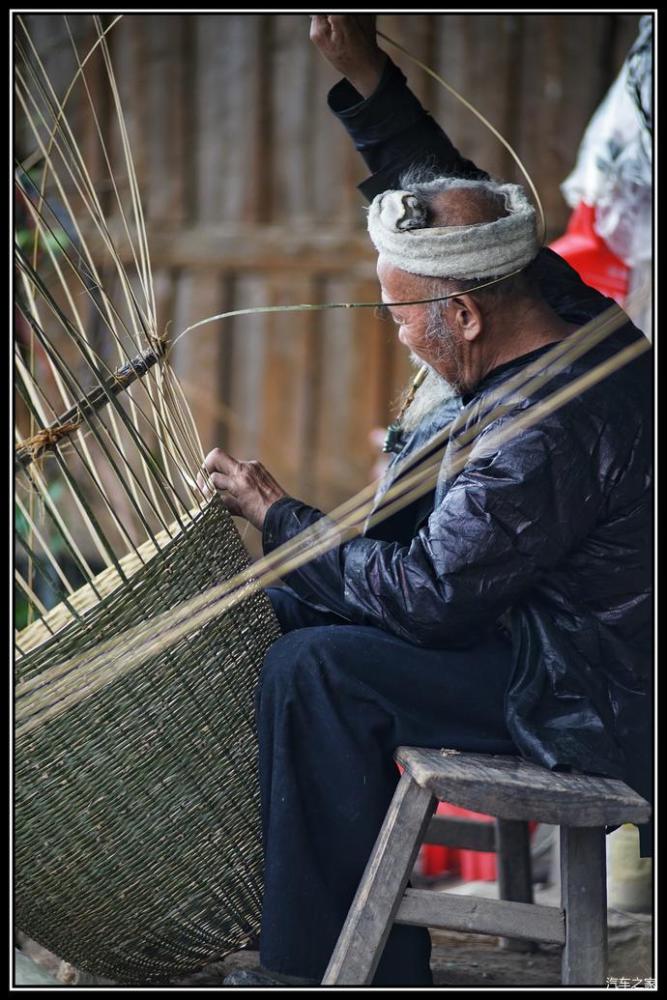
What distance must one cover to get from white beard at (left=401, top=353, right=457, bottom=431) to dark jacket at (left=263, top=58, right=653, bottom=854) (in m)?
0.32

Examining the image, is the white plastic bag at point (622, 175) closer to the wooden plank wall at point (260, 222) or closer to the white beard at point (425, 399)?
the white beard at point (425, 399)

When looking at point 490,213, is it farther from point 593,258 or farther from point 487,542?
point 593,258

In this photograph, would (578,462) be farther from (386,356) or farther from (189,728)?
(386,356)

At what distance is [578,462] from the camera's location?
156 cm

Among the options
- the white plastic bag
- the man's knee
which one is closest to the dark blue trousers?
the man's knee

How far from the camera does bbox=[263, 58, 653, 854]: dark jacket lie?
5.02 feet

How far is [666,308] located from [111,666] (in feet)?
3.45

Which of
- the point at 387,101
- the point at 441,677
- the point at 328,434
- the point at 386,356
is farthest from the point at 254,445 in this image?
the point at 441,677

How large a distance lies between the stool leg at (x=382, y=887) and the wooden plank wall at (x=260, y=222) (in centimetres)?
304

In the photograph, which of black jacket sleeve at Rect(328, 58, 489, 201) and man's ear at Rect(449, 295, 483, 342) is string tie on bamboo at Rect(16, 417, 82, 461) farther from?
black jacket sleeve at Rect(328, 58, 489, 201)

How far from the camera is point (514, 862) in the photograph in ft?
7.00

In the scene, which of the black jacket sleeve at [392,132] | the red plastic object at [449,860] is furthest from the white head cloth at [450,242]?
the red plastic object at [449,860]

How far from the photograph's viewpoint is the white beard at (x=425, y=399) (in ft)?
6.39

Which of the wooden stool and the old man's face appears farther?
the old man's face
